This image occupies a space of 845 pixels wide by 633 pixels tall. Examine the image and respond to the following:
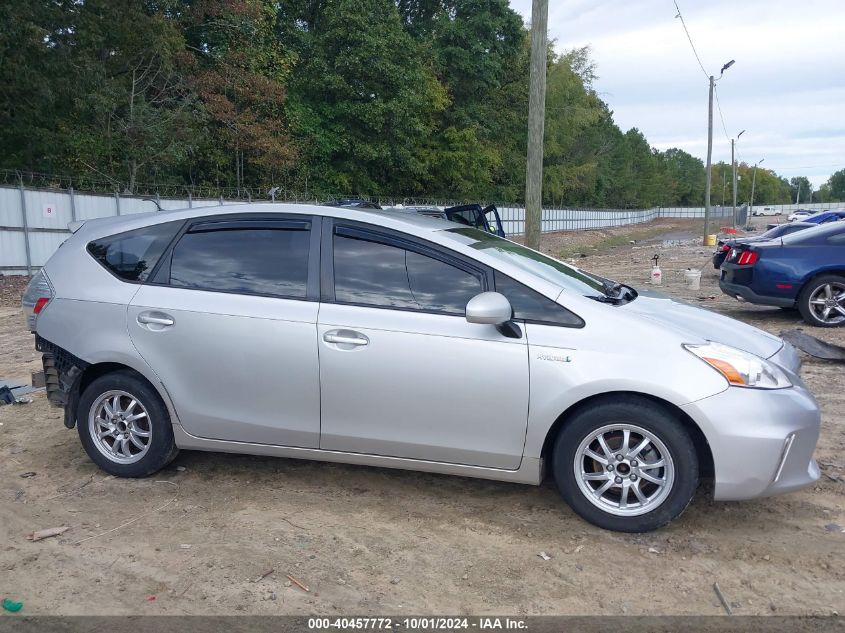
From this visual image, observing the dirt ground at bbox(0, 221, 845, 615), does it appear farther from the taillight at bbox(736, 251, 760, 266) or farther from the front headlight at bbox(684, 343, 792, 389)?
the taillight at bbox(736, 251, 760, 266)

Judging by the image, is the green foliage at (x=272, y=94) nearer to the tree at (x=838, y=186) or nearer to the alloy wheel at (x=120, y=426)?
the alloy wheel at (x=120, y=426)

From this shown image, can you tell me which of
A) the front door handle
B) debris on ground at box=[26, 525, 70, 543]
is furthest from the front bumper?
debris on ground at box=[26, 525, 70, 543]

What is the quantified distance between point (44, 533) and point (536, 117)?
9004mm

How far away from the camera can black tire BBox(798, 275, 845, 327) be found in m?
10.2

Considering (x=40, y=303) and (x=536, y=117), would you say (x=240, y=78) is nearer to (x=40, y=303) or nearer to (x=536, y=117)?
(x=536, y=117)

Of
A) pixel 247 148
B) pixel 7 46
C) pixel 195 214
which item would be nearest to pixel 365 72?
pixel 247 148

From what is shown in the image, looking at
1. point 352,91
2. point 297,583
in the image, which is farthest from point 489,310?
point 352,91

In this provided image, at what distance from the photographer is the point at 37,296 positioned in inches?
195

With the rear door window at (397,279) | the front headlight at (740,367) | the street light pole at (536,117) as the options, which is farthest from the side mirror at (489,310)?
the street light pole at (536,117)

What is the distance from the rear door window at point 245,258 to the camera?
4.45 meters

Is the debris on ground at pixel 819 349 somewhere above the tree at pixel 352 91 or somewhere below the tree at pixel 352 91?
below

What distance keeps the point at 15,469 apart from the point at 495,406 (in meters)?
3.36

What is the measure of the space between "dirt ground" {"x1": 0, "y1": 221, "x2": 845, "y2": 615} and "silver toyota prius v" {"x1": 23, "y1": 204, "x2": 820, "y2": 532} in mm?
279

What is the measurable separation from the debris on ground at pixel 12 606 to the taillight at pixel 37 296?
2.15 metres
